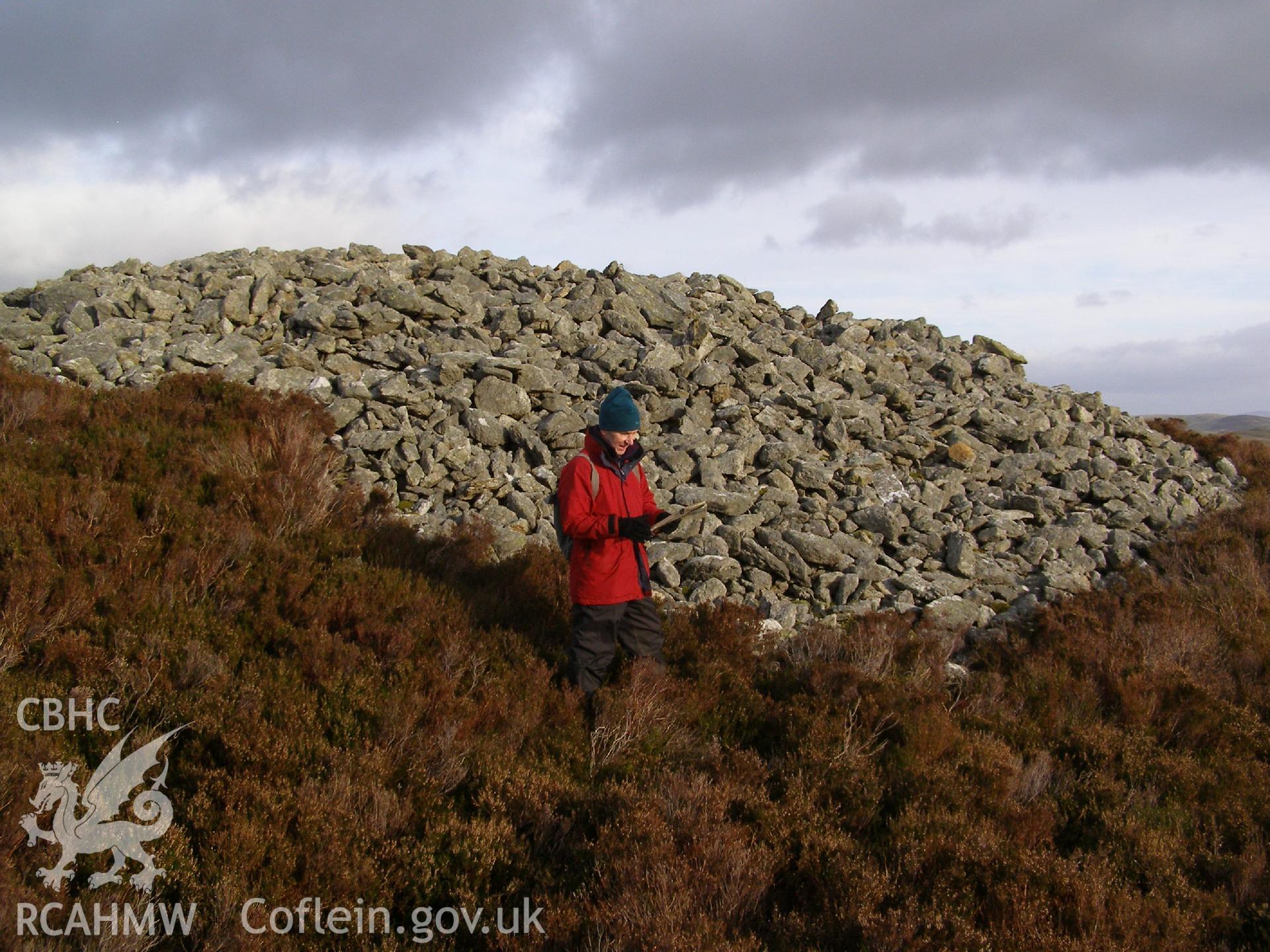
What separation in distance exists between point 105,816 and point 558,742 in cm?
246

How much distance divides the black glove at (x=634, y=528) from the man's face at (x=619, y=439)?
53cm

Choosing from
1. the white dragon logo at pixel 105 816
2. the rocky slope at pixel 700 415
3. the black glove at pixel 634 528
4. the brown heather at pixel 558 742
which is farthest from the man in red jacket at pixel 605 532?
the white dragon logo at pixel 105 816

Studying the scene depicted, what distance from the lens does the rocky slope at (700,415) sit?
9.05 meters

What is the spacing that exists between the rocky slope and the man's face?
2785 mm

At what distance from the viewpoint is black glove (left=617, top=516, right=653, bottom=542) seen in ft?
17.6

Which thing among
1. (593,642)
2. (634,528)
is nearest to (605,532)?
(634,528)

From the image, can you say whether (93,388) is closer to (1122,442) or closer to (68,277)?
(68,277)

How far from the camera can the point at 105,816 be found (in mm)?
3959

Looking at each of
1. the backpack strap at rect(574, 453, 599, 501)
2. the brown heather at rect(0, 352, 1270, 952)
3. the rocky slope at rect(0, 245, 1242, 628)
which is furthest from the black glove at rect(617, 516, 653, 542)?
the rocky slope at rect(0, 245, 1242, 628)

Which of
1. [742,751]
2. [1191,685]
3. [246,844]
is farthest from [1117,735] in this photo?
[246,844]

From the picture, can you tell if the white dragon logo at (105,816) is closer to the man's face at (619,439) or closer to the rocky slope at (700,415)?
the man's face at (619,439)

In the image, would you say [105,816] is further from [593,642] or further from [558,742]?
[593,642]

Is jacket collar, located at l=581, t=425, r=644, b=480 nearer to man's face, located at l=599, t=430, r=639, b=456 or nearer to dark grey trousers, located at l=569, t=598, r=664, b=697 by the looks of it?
man's face, located at l=599, t=430, r=639, b=456

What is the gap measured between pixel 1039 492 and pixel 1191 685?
500cm
